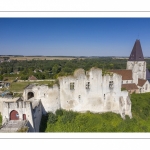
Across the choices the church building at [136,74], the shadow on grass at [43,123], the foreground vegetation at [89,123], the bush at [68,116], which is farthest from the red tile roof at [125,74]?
the shadow on grass at [43,123]

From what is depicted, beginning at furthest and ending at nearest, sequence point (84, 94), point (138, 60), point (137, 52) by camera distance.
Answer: point (138, 60) < point (137, 52) < point (84, 94)

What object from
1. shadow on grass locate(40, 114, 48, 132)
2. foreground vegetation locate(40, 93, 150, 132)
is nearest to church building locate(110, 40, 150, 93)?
foreground vegetation locate(40, 93, 150, 132)

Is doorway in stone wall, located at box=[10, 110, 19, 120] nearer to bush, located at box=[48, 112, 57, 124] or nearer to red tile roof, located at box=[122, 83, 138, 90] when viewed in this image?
bush, located at box=[48, 112, 57, 124]

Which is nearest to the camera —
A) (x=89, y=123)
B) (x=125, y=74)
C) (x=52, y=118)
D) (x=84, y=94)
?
(x=89, y=123)

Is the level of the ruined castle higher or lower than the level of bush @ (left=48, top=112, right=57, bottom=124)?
higher

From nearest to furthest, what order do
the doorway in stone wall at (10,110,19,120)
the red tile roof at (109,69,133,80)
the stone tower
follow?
the doorway in stone wall at (10,110,19,120)
the red tile roof at (109,69,133,80)
the stone tower

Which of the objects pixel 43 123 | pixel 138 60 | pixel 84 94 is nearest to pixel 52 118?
pixel 43 123

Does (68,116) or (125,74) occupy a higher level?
(125,74)

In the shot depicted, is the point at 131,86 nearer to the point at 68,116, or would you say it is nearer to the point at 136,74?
the point at 136,74
